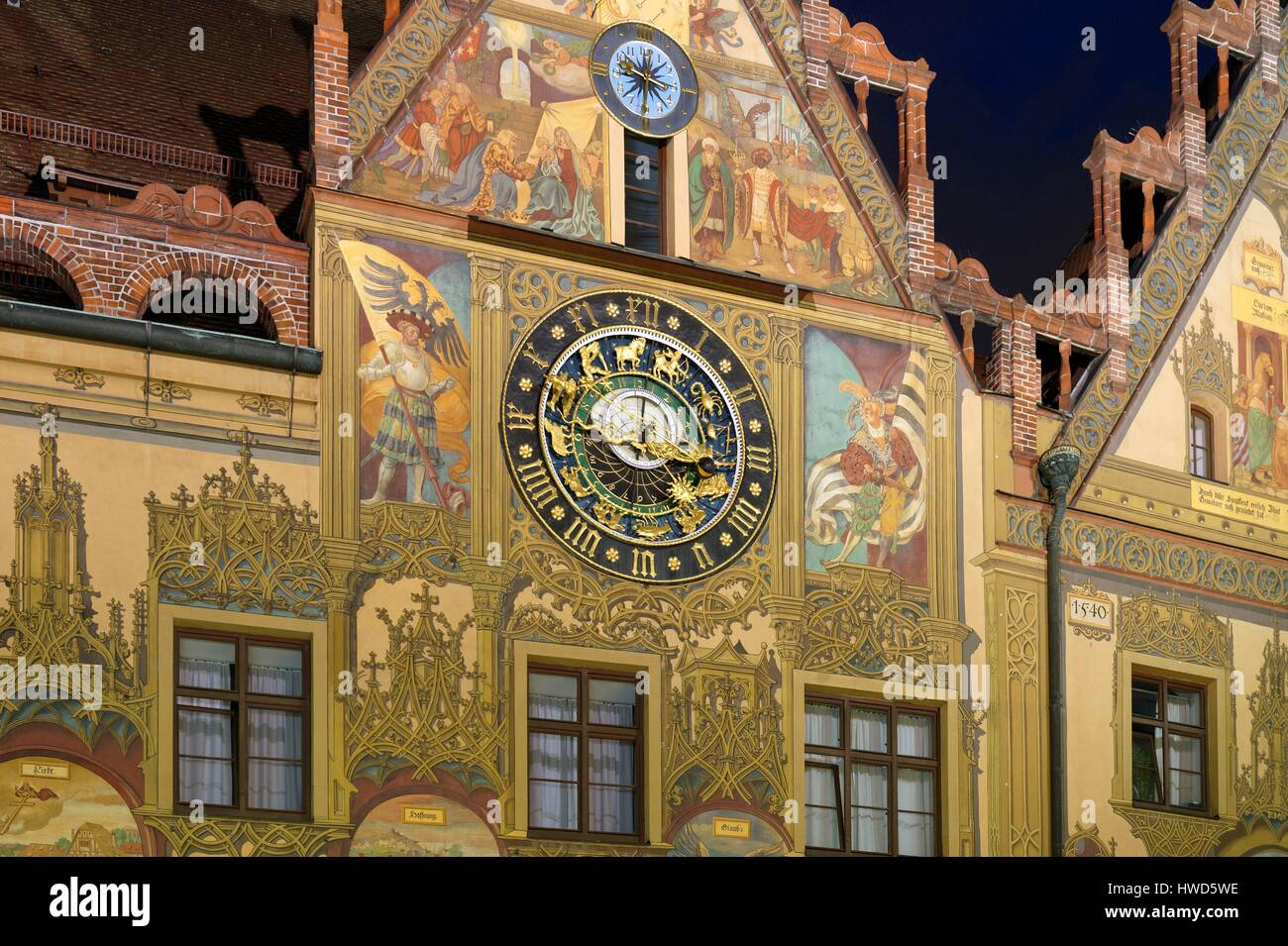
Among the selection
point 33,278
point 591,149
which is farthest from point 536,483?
point 33,278

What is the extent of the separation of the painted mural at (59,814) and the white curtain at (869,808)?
4548mm

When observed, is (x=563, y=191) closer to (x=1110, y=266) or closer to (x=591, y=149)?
(x=591, y=149)

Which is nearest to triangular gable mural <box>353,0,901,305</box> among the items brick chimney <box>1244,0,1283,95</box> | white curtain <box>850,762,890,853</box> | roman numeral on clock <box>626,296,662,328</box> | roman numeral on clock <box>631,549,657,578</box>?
roman numeral on clock <box>626,296,662,328</box>

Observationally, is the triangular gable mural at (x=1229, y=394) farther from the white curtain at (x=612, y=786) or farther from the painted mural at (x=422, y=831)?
the painted mural at (x=422, y=831)

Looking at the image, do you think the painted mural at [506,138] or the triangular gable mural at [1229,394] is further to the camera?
the triangular gable mural at [1229,394]

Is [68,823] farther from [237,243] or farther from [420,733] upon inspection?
[237,243]

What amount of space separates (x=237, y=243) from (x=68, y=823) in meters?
3.46

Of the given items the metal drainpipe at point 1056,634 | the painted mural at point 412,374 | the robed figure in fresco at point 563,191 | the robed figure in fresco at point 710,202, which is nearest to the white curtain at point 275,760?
the painted mural at point 412,374

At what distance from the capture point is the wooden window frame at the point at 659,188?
16.3 meters

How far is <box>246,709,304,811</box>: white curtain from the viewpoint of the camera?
46.6ft

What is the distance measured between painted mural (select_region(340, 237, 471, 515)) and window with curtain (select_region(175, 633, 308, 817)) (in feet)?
3.76

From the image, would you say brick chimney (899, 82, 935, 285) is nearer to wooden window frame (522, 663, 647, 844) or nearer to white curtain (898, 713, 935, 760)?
white curtain (898, 713, 935, 760)

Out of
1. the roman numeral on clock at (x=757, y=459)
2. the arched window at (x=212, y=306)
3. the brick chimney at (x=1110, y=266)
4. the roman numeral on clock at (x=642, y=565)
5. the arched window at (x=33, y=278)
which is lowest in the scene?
the roman numeral on clock at (x=642, y=565)
